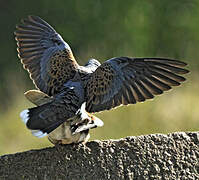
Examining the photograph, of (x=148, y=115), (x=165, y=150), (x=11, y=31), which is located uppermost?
(x=165, y=150)

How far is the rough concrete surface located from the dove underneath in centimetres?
15

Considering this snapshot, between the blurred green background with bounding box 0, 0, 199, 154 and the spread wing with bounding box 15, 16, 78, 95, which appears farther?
the blurred green background with bounding box 0, 0, 199, 154

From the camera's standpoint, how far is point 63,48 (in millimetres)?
5797

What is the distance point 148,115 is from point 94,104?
442 cm

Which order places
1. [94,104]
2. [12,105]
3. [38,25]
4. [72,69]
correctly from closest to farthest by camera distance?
[94,104], [72,69], [38,25], [12,105]

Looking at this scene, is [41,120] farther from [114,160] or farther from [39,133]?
[114,160]

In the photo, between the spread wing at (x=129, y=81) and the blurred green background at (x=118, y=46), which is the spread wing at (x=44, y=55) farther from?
the blurred green background at (x=118, y=46)

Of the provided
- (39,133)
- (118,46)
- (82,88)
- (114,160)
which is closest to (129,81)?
(82,88)

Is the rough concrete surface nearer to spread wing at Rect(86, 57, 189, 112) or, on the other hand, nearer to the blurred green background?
spread wing at Rect(86, 57, 189, 112)

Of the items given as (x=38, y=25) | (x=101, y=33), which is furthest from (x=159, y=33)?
(x=38, y=25)

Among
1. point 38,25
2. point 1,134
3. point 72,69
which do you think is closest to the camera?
point 72,69

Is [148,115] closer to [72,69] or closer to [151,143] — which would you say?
[72,69]

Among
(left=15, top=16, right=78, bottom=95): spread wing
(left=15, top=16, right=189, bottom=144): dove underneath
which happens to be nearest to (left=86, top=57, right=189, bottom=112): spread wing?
(left=15, top=16, right=189, bottom=144): dove underneath

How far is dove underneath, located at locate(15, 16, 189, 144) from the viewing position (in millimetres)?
4855
